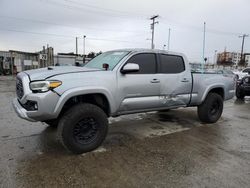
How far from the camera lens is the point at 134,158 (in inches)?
126

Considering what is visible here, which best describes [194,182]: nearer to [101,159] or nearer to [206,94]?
[101,159]

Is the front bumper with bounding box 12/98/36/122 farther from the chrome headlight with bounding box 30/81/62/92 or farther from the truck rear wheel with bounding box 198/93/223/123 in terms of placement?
the truck rear wheel with bounding box 198/93/223/123

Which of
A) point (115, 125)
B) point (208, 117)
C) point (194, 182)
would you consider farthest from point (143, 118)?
point (194, 182)

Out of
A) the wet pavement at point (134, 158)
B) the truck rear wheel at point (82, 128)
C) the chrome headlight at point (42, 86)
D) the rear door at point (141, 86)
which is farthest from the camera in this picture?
the rear door at point (141, 86)

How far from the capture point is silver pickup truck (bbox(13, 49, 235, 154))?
296cm

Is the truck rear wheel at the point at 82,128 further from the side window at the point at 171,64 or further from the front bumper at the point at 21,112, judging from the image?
the side window at the point at 171,64

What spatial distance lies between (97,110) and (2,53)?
25.9 m

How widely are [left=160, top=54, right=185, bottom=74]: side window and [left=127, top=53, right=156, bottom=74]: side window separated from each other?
251 mm

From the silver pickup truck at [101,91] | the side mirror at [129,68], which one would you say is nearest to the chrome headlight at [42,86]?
the silver pickup truck at [101,91]

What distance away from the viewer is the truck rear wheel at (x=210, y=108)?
17.1 ft

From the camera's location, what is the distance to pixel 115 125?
496 centimetres

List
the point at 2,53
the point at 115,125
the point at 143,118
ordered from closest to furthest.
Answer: the point at 115,125 < the point at 143,118 < the point at 2,53

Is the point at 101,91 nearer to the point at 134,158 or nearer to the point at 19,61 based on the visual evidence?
the point at 134,158

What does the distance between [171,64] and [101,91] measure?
2.00 metres
